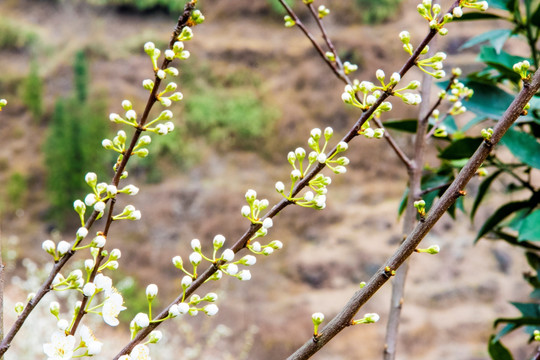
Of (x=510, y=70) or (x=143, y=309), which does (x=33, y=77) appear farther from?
(x=510, y=70)

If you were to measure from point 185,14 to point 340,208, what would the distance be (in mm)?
1844

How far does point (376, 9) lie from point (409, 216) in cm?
193

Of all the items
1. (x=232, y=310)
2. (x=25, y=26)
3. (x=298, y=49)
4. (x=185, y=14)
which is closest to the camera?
(x=185, y=14)

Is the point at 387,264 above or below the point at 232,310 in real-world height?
below

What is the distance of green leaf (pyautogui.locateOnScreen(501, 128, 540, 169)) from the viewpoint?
516 mm

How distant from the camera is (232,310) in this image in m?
2.00

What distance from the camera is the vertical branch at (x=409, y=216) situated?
43 cm

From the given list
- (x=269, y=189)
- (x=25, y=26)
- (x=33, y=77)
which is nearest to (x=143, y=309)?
(x=269, y=189)

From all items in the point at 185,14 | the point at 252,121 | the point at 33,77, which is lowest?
the point at 185,14

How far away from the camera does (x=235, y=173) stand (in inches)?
86.6

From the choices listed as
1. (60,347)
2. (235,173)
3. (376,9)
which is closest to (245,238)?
(60,347)

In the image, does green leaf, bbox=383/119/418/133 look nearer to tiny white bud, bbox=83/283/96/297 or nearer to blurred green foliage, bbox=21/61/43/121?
tiny white bud, bbox=83/283/96/297

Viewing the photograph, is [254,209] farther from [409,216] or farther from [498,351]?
[498,351]

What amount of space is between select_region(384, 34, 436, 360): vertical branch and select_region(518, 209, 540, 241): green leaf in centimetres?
9
